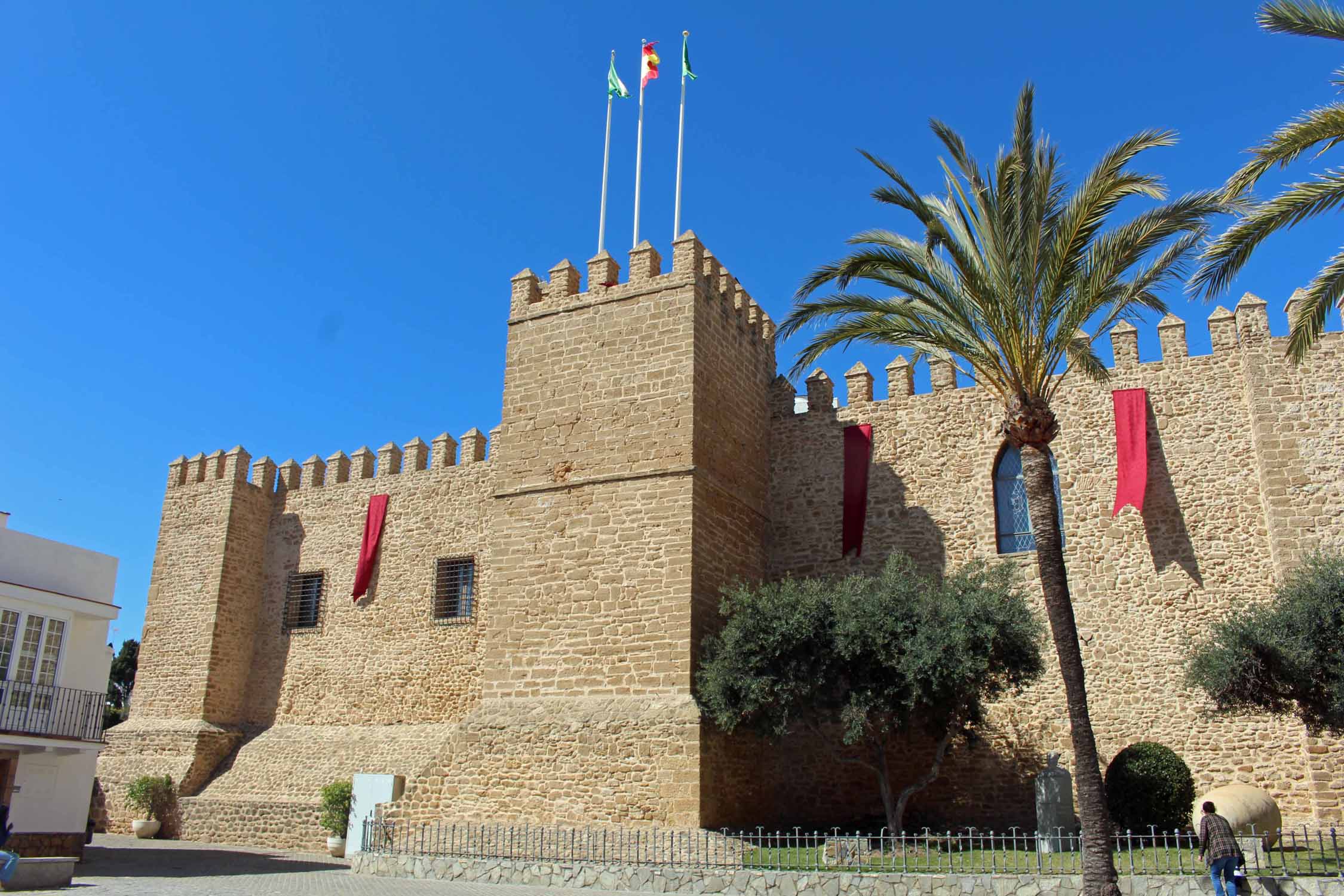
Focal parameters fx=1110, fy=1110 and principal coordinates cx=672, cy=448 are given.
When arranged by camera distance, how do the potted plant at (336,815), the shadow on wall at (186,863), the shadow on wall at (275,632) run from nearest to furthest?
1. the shadow on wall at (186,863)
2. the potted plant at (336,815)
3. the shadow on wall at (275,632)

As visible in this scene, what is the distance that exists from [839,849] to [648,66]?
1314 cm

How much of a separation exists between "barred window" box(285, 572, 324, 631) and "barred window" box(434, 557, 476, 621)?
121 inches

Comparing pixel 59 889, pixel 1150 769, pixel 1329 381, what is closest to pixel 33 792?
pixel 59 889

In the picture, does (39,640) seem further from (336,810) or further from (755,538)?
(755,538)

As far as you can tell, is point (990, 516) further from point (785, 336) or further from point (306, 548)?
point (306, 548)

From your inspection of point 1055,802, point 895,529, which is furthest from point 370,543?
point 1055,802

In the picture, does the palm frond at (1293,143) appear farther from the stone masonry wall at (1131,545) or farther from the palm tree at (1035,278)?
the stone masonry wall at (1131,545)

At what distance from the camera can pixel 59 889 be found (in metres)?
12.0

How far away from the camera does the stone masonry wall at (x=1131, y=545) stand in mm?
14305

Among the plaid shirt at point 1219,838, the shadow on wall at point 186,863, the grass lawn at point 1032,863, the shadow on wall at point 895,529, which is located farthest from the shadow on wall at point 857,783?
the shadow on wall at point 186,863

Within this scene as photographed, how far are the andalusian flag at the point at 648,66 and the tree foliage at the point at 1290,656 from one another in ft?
40.8

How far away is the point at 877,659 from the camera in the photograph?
1332 centimetres

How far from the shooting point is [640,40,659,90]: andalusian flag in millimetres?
19047

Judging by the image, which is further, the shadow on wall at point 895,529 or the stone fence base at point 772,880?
the shadow on wall at point 895,529
